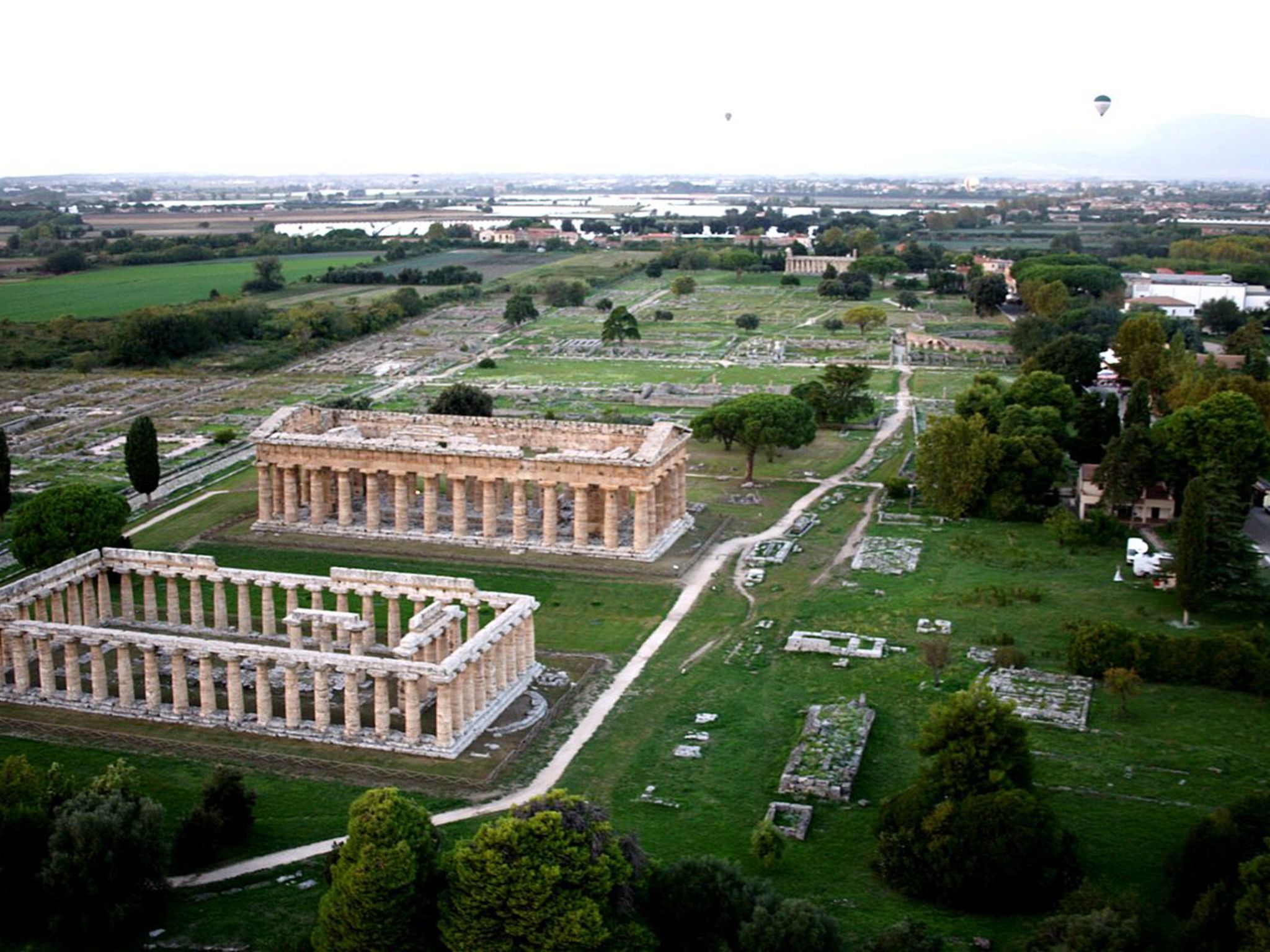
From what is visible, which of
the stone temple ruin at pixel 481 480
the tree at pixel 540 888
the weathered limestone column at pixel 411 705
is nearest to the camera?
the tree at pixel 540 888

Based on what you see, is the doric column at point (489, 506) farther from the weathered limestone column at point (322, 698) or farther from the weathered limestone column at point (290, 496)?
the weathered limestone column at point (322, 698)

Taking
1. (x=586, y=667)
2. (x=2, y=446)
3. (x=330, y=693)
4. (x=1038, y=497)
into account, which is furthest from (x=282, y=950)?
(x=1038, y=497)

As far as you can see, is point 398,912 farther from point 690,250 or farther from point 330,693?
point 690,250

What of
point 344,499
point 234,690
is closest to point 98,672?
point 234,690

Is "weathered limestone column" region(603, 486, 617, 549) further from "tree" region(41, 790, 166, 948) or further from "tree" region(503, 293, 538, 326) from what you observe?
"tree" region(503, 293, 538, 326)

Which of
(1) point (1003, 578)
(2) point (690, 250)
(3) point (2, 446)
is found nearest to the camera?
(1) point (1003, 578)

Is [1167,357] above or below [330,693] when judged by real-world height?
above

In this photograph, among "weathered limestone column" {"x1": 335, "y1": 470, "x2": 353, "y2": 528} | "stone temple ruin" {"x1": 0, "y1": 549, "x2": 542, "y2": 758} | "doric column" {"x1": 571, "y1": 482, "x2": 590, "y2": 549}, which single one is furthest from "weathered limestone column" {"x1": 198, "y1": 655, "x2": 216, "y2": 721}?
"doric column" {"x1": 571, "y1": 482, "x2": 590, "y2": 549}

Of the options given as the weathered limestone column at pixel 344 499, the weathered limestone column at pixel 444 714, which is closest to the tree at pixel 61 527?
the weathered limestone column at pixel 344 499
